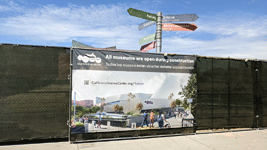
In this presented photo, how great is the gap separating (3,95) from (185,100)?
5.56 metres

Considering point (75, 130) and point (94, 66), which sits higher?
point (94, 66)

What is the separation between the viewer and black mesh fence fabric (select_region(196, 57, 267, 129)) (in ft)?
24.6

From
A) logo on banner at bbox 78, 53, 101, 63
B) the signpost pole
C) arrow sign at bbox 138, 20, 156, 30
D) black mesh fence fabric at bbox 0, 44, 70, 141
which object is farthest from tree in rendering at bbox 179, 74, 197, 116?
black mesh fence fabric at bbox 0, 44, 70, 141

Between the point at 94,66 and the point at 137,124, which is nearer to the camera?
the point at 94,66

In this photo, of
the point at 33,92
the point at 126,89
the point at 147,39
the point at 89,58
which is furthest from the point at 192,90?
the point at 33,92

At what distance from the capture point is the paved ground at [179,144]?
561cm

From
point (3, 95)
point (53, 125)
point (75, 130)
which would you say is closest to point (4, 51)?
point (3, 95)

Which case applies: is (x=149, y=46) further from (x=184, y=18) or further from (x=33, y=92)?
(x=33, y=92)

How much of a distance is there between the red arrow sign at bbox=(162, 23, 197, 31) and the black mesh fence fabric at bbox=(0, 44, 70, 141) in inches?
155

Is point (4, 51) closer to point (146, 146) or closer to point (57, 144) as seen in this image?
point (57, 144)

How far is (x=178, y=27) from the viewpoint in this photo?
305 inches

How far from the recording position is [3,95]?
5.52 m

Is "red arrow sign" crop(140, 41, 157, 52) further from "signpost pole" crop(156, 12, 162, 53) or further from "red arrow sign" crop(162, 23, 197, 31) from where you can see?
"red arrow sign" crop(162, 23, 197, 31)

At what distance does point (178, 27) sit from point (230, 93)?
3.19 meters
